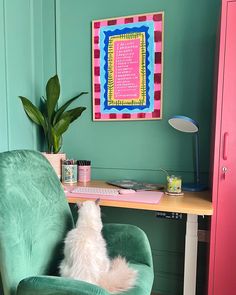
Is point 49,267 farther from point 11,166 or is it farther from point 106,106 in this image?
point 106,106

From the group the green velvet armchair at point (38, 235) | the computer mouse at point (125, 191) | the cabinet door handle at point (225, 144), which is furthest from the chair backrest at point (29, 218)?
the cabinet door handle at point (225, 144)

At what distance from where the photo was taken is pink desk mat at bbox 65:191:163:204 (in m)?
1.41

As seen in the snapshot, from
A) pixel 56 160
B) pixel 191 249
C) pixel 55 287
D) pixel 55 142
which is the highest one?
pixel 55 142

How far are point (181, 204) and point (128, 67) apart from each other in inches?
41.3

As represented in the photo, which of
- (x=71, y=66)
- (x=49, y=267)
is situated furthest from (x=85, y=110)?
(x=49, y=267)

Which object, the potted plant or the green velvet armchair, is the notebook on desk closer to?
the green velvet armchair

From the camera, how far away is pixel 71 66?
2.03 meters

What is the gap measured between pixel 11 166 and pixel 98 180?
0.99 meters

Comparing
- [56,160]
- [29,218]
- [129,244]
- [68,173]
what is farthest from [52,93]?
[129,244]

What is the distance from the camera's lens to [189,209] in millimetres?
1294

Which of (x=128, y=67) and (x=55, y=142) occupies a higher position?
(x=128, y=67)

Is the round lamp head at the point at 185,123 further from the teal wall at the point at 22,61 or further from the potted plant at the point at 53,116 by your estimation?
the teal wall at the point at 22,61

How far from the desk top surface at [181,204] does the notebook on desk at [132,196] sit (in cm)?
2

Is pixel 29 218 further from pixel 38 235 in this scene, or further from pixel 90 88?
pixel 90 88
